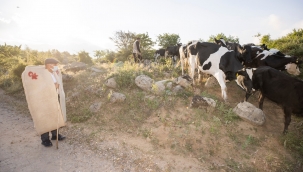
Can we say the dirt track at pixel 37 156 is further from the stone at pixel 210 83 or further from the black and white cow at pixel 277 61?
the black and white cow at pixel 277 61

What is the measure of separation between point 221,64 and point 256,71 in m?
1.30

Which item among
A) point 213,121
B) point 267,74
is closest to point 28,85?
point 213,121

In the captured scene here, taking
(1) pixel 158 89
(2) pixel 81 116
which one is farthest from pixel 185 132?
(2) pixel 81 116

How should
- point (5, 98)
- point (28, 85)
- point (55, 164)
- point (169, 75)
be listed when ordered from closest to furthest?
point (55, 164), point (28, 85), point (5, 98), point (169, 75)

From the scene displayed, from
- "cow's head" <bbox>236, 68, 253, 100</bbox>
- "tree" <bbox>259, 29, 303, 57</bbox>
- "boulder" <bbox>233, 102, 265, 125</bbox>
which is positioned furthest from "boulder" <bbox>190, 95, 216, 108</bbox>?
"tree" <bbox>259, 29, 303, 57</bbox>

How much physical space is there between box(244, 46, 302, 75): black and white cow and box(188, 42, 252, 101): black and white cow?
2526mm

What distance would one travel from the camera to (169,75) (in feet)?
32.4

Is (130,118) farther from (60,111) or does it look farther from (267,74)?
(267,74)

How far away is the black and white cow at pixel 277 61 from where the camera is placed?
7965mm

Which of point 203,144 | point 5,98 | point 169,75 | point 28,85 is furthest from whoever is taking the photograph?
point 169,75

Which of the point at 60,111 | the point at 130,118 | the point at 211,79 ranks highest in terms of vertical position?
the point at 211,79

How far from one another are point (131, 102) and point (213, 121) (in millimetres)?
3099

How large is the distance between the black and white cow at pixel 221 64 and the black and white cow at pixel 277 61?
253cm

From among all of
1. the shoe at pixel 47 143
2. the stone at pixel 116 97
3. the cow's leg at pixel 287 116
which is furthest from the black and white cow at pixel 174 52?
the shoe at pixel 47 143
